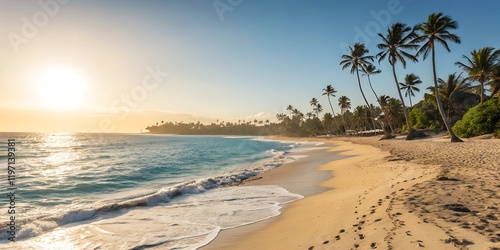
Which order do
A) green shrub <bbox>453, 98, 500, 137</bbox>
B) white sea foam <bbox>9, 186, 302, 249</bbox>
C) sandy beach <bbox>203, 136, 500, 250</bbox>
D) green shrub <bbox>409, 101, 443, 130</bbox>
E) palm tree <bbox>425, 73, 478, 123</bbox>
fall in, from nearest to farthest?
sandy beach <bbox>203, 136, 500, 250</bbox>, white sea foam <bbox>9, 186, 302, 249</bbox>, green shrub <bbox>453, 98, 500, 137</bbox>, palm tree <bbox>425, 73, 478, 123</bbox>, green shrub <bbox>409, 101, 443, 130</bbox>

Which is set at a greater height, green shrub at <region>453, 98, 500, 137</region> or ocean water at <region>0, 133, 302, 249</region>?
green shrub at <region>453, 98, 500, 137</region>

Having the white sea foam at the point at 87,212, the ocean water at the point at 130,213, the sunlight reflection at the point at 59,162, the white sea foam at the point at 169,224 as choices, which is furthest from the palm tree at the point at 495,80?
the sunlight reflection at the point at 59,162

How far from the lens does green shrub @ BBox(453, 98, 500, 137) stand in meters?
29.7

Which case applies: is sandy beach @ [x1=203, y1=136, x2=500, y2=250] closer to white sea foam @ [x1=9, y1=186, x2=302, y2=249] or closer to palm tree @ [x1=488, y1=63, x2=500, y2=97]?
white sea foam @ [x1=9, y1=186, x2=302, y2=249]

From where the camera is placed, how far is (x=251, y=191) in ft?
A: 42.1

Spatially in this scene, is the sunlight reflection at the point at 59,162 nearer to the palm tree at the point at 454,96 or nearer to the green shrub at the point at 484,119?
the green shrub at the point at 484,119

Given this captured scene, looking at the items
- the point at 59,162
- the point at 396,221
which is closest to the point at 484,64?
the point at 396,221

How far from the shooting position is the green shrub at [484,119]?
29734 mm

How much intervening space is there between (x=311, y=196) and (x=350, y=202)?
2.87 meters

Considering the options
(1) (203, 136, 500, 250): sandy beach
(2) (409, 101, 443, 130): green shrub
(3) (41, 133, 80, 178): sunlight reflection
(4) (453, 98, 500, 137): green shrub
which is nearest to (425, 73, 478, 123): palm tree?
(2) (409, 101, 443, 130): green shrub

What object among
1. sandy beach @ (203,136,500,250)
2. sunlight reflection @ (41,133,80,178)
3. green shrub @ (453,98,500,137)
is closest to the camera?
sandy beach @ (203,136,500,250)

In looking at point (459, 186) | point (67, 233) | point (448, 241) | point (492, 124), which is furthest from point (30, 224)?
point (492, 124)

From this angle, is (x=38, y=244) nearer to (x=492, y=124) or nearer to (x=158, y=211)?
(x=158, y=211)

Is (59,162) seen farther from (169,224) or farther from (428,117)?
(428,117)
